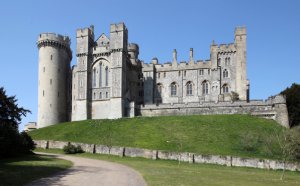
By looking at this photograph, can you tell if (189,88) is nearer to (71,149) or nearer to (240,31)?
(240,31)

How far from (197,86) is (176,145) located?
34115mm

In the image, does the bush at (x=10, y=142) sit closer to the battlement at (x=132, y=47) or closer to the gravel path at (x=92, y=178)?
the gravel path at (x=92, y=178)

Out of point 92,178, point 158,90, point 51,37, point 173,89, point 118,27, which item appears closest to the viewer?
point 92,178

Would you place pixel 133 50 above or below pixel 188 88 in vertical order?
above

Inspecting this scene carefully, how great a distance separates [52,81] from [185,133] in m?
35.9

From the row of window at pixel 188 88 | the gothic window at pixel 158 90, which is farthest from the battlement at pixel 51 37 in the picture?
the row of window at pixel 188 88

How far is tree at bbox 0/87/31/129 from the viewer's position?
117 ft

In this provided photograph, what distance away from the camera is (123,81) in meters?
74.3

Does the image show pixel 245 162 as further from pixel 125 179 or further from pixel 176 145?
pixel 125 179

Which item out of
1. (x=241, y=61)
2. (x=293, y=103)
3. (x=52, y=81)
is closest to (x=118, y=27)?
(x=52, y=81)

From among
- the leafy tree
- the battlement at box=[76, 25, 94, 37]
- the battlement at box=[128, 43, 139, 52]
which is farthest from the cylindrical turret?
the leafy tree

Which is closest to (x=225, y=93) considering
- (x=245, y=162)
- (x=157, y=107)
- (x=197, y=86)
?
(x=197, y=86)

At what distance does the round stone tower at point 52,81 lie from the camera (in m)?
77.1

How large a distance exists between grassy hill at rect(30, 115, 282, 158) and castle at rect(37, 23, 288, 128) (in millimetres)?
8763
